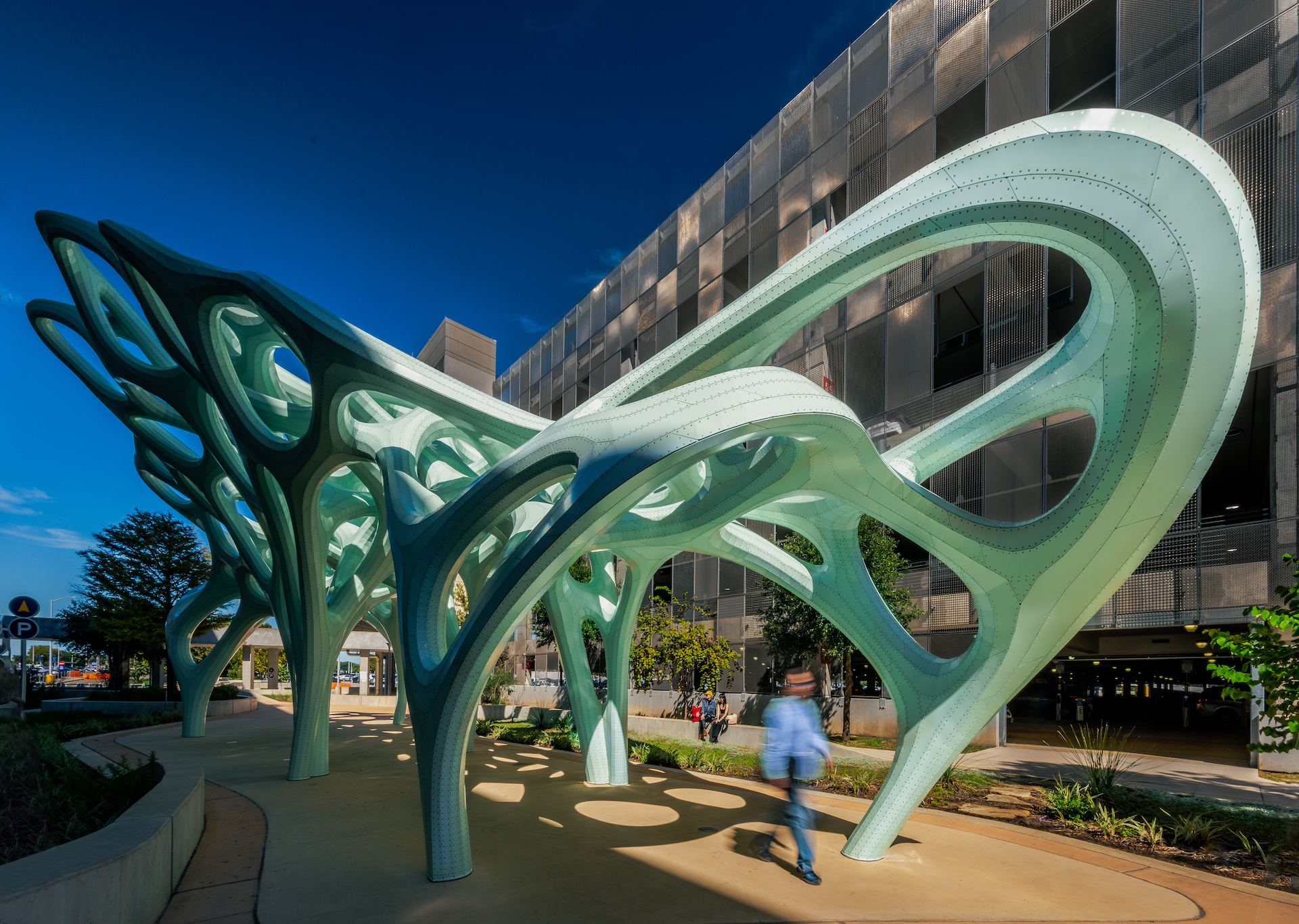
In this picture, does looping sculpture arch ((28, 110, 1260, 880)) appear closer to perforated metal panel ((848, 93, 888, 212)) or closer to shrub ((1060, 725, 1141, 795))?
shrub ((1060, 725, 1141, 795))

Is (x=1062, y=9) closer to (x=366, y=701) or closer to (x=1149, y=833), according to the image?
(x=1149, y=833)

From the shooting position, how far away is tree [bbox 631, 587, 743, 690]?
937 inches

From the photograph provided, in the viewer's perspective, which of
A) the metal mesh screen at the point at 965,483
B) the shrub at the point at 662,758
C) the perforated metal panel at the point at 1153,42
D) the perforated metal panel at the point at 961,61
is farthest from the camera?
the perforated metal panel at the point at 961,61

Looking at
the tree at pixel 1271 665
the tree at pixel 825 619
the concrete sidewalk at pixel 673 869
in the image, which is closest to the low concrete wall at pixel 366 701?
the tree at pixel 825 619

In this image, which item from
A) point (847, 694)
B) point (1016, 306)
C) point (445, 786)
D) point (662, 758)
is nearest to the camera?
point (445, 786)

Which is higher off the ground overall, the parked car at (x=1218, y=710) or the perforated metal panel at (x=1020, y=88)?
the perforated metal panel at (x=1020, y=88)

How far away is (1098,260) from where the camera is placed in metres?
5.64

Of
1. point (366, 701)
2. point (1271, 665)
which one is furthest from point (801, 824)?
point (366, 701)

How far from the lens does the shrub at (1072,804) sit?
8961 millimetres

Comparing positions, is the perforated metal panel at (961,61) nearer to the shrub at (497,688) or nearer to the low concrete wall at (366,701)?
the shrub at (497,688)

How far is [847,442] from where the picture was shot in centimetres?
637

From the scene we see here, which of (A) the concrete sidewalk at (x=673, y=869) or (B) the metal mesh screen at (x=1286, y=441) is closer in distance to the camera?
(A) the concrete sidewalk at (x=673, y=869)

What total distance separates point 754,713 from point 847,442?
1690 cm

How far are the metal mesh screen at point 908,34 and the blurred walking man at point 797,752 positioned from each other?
22.4 meters
